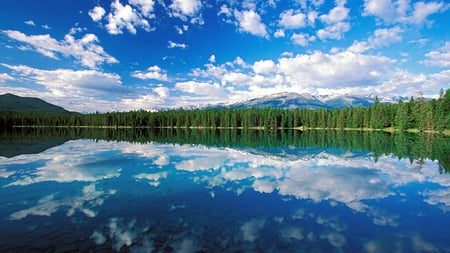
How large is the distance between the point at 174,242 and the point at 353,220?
857cm

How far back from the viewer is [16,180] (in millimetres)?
20438

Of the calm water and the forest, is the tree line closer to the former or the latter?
the calm water

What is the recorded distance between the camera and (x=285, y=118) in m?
157

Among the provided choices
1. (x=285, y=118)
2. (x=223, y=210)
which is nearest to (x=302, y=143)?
(x=223, y=210)

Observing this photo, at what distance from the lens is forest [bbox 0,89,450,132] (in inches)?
3760

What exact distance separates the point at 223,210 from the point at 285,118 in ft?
487

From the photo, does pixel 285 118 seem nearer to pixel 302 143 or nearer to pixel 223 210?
pixel 302 143

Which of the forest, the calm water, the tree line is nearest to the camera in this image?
the calm water

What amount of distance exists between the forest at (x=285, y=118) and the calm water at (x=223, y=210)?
294ft

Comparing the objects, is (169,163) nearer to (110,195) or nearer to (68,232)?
(110,195)

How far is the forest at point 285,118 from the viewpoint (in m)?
95.5

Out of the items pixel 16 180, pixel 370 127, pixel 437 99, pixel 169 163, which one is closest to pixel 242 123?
A: pixel 370 127

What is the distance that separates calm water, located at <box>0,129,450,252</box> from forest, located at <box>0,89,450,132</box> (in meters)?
89.6

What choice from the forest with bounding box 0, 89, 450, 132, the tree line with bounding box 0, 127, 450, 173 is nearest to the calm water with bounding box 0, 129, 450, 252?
the tree line with bounding box 0, 127, 450, 173
